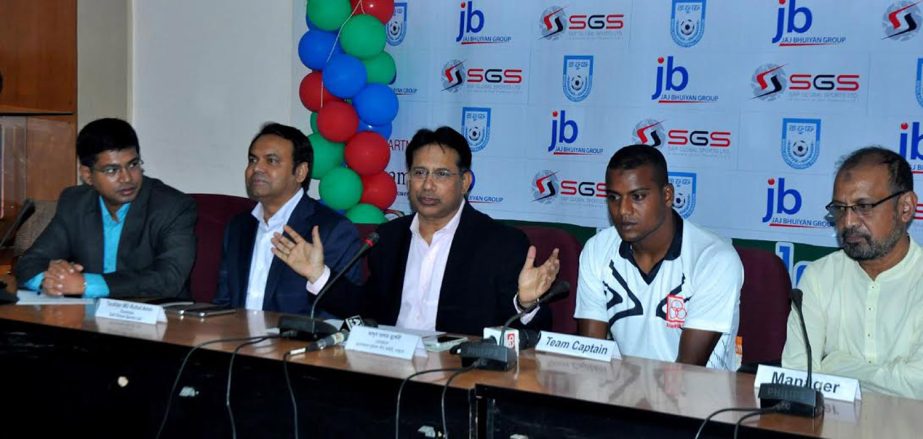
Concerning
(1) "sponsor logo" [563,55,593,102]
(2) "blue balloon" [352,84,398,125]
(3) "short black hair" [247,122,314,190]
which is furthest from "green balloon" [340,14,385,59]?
(3) "short black hair" [247,122,314,190]

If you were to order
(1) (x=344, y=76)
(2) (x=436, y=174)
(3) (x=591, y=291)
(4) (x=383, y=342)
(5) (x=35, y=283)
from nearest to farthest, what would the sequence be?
(4) (x=383, y=342) < (3) (x=591, y=291) < (2) (x=436, y=174) < (5) (x=35, y=283) < (1) (x=344, y=76)

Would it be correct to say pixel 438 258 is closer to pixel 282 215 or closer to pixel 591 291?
pixel 591 291

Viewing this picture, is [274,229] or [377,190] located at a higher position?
[377,190]

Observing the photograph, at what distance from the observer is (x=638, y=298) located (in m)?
3.02

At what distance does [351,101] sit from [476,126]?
0.61 metres

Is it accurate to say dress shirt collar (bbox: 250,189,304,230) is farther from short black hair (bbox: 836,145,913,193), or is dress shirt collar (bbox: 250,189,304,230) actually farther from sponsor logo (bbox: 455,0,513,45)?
short black hair (bbox: 836,145,913,193)

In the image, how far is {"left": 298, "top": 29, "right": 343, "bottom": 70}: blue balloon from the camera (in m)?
4.71

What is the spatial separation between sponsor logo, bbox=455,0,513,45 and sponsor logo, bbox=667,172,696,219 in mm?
1085

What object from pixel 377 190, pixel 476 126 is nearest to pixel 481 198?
pixel 476 126

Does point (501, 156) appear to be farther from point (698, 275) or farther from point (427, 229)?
point (698, 275)

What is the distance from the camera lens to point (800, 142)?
416 centimetres

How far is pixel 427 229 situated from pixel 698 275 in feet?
3.05

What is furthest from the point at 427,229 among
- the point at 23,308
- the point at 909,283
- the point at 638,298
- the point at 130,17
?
the point at 130,17

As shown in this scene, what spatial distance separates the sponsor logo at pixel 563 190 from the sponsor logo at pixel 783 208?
0.74 meters
